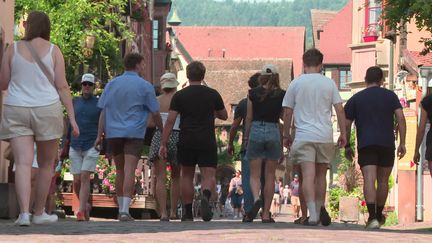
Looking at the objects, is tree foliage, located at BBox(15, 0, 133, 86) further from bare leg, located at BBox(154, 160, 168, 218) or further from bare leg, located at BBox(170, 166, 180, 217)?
bare leg, located at BBox(154, 160, 168, 218)

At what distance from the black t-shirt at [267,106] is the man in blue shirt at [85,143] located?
186 centimetres

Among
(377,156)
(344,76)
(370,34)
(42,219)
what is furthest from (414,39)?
(344,76)

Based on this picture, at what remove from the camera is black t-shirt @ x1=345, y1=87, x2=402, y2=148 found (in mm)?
15516

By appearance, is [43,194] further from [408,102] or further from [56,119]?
[408,102]

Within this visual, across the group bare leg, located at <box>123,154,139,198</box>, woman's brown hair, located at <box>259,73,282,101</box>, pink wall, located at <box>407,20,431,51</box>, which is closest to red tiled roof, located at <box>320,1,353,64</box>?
pink wall, located at <box>407,20,431,51</box>

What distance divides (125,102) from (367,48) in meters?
42.9

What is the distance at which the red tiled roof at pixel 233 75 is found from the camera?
118 m

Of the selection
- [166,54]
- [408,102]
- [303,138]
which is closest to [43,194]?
[303,138]

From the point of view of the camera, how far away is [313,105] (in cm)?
1543

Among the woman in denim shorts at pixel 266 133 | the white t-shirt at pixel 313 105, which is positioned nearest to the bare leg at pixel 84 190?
the woman in denim shorts at pixel 266 133

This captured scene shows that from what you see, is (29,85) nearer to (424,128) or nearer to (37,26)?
(37,26)

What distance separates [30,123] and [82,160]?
444 centimetres

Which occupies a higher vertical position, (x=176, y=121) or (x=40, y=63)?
(x=40, y=63)

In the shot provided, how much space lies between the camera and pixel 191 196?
16.6 meters
